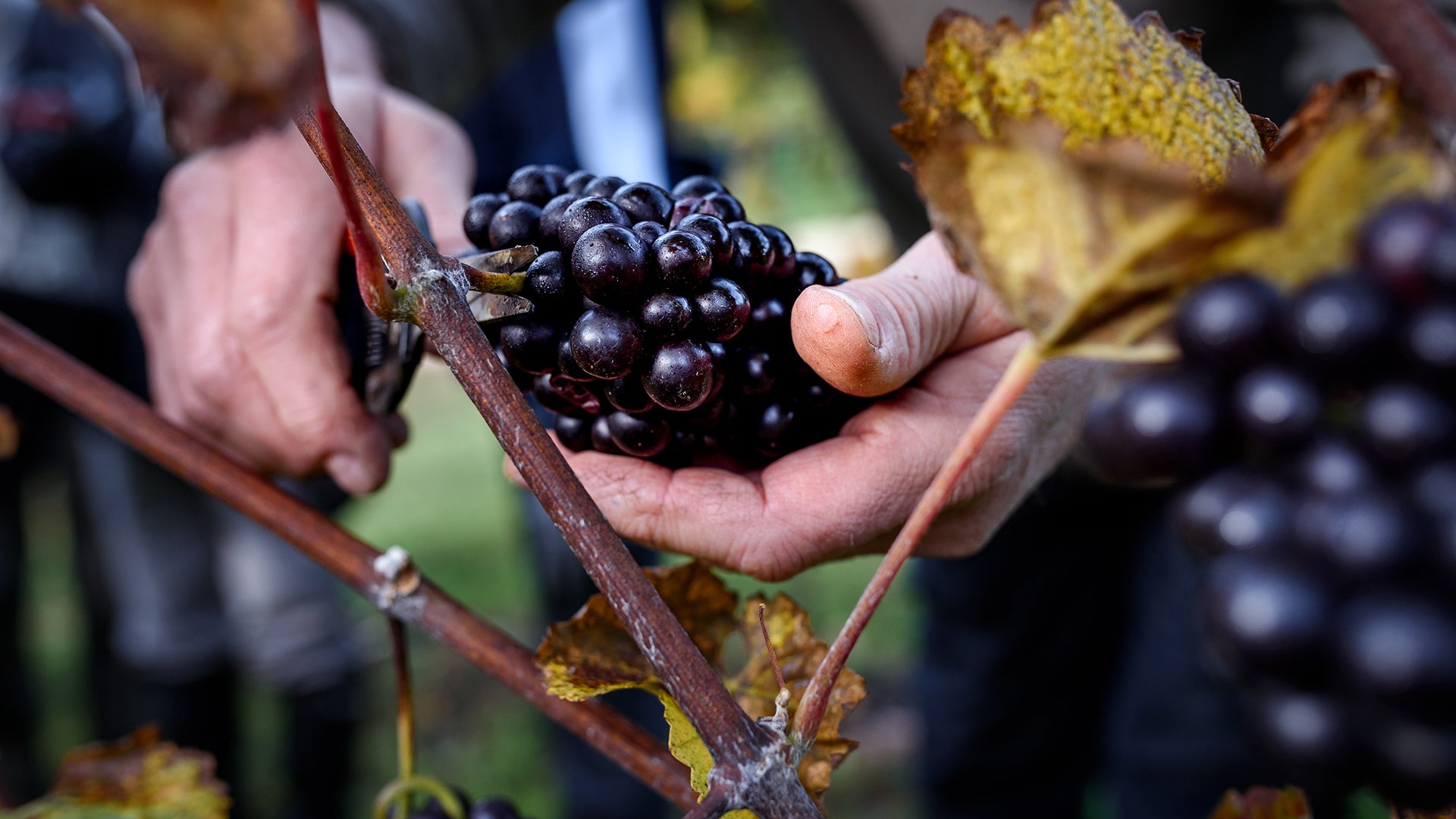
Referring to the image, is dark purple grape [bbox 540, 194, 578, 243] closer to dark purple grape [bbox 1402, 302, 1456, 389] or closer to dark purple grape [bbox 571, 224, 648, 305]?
dark purple grape [bbox 571, 224, 648, 305]

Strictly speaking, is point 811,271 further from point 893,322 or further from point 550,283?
point 550,283

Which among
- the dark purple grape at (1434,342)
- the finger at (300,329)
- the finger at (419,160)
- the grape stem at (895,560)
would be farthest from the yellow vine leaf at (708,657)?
the finger at (419,160)

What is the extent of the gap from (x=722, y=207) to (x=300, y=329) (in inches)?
21.5

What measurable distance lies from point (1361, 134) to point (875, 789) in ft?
10.5

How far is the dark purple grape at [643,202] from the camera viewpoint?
0.81 metres

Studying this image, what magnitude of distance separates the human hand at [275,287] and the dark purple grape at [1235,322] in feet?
3.02

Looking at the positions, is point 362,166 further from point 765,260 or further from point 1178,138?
point 1178,138

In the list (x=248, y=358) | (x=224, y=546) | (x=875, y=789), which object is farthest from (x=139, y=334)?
(x=875, y=789)

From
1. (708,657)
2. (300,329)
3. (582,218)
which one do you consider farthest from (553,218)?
(300,329)

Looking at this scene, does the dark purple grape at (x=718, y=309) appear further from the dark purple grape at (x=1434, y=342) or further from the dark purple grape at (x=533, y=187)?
the dark purple grape at (x=1434, y=342)

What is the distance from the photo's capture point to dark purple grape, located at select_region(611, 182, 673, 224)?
0.81m

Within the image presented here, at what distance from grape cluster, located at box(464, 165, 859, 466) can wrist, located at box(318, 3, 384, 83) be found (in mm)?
1000

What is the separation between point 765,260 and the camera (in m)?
0.86

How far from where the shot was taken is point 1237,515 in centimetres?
47
